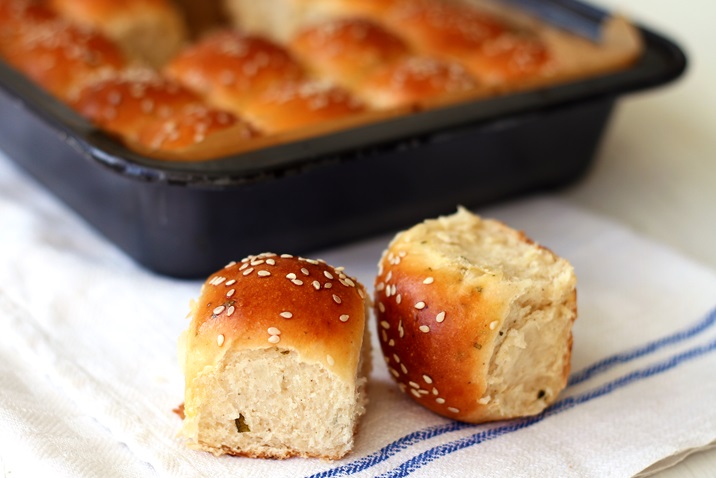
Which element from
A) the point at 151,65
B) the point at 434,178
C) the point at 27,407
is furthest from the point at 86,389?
the point at 151,65

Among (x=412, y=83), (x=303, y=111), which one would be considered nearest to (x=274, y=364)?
(x=303, y=111)

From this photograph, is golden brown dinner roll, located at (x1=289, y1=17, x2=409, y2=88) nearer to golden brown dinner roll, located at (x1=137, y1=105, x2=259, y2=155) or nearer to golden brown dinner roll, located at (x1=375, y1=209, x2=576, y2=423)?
golden brown dinner roll, located at (x1=137, y1=105, x2=259, y2=155)

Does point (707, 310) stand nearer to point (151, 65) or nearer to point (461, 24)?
point (461, 24)

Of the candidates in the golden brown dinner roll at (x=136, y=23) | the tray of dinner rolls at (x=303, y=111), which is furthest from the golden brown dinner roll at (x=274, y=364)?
the golden brown dinner roll at (x=136, y=23)

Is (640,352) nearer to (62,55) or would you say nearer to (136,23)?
(62,55)

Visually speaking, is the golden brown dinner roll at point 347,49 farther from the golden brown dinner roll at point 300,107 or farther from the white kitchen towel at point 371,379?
the white kitchen towel at point 371,379

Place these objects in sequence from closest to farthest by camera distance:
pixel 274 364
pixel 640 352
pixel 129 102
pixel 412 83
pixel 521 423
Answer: pixel 274 364 < pixel 521 423 < pixel 640 352 < pixel 129 102 < pixel 412 83
